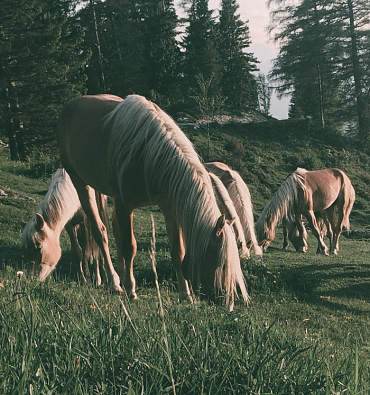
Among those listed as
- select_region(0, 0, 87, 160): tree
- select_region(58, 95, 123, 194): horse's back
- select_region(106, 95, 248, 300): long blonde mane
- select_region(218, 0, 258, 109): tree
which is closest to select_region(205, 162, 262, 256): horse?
select_region(58, 95, 123, 194): horse's back

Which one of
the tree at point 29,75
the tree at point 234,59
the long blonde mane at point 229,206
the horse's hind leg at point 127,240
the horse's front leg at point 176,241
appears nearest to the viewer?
the horse's front leg at point 176,241

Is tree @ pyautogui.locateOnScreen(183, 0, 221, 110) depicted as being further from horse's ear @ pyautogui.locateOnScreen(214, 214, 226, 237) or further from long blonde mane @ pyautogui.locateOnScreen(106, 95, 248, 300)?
horse's ear @ pyautogui.locateOnScreen(214, 214, 226, 237)

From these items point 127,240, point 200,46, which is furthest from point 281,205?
point 200,46

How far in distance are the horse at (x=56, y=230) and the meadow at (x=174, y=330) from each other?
0.33 m

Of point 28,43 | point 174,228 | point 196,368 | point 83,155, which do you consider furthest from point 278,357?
point 28,43

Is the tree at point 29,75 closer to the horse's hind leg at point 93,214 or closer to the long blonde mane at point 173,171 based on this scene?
the horse's hind leg at point 93,214

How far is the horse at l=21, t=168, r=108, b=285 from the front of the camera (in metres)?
5.65

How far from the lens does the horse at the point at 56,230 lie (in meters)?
5.65

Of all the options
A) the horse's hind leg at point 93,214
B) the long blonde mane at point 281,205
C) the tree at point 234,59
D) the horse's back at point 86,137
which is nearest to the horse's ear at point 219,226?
the horse's back at point 86,137

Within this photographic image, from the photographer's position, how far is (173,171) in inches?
157

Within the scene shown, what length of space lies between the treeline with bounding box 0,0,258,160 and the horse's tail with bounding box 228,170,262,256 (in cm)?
1721

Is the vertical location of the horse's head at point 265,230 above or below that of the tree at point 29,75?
below

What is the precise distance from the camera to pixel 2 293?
2.94 metres

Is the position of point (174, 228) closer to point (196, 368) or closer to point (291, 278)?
point (196, 368)
